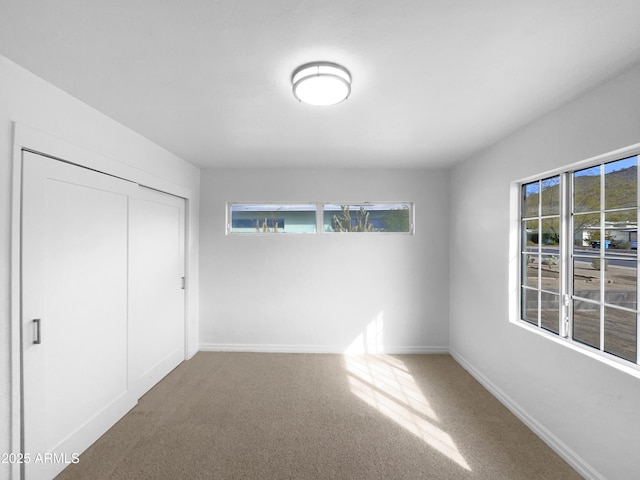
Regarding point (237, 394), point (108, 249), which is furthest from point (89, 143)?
point (237, 394)

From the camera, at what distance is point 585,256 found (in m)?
2.25

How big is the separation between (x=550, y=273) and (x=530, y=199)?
2.28ft

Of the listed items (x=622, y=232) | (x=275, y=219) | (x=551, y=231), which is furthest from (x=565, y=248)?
(x=275, y=219)

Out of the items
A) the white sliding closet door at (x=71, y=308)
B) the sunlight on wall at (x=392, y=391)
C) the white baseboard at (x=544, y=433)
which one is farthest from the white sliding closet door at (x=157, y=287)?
the white baseboard at (x=544, y=433)

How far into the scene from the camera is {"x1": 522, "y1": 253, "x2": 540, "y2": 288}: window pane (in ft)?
9.05

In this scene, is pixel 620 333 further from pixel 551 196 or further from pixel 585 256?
pixel 551 196

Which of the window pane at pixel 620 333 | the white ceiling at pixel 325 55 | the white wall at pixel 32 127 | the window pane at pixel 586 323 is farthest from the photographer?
the window pane at pixel 586 323

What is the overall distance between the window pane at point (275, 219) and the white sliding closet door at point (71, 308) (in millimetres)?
1744

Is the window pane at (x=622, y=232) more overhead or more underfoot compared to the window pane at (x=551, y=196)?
more underfoot

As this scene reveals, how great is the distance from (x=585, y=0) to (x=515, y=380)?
2.82 m

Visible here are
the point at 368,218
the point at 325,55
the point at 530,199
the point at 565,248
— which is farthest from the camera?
the point at 368,218

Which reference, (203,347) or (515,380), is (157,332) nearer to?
(203,347)

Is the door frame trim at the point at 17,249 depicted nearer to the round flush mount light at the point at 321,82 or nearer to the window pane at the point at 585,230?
the round flush mount light at the point at 321,82

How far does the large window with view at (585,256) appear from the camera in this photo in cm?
193
